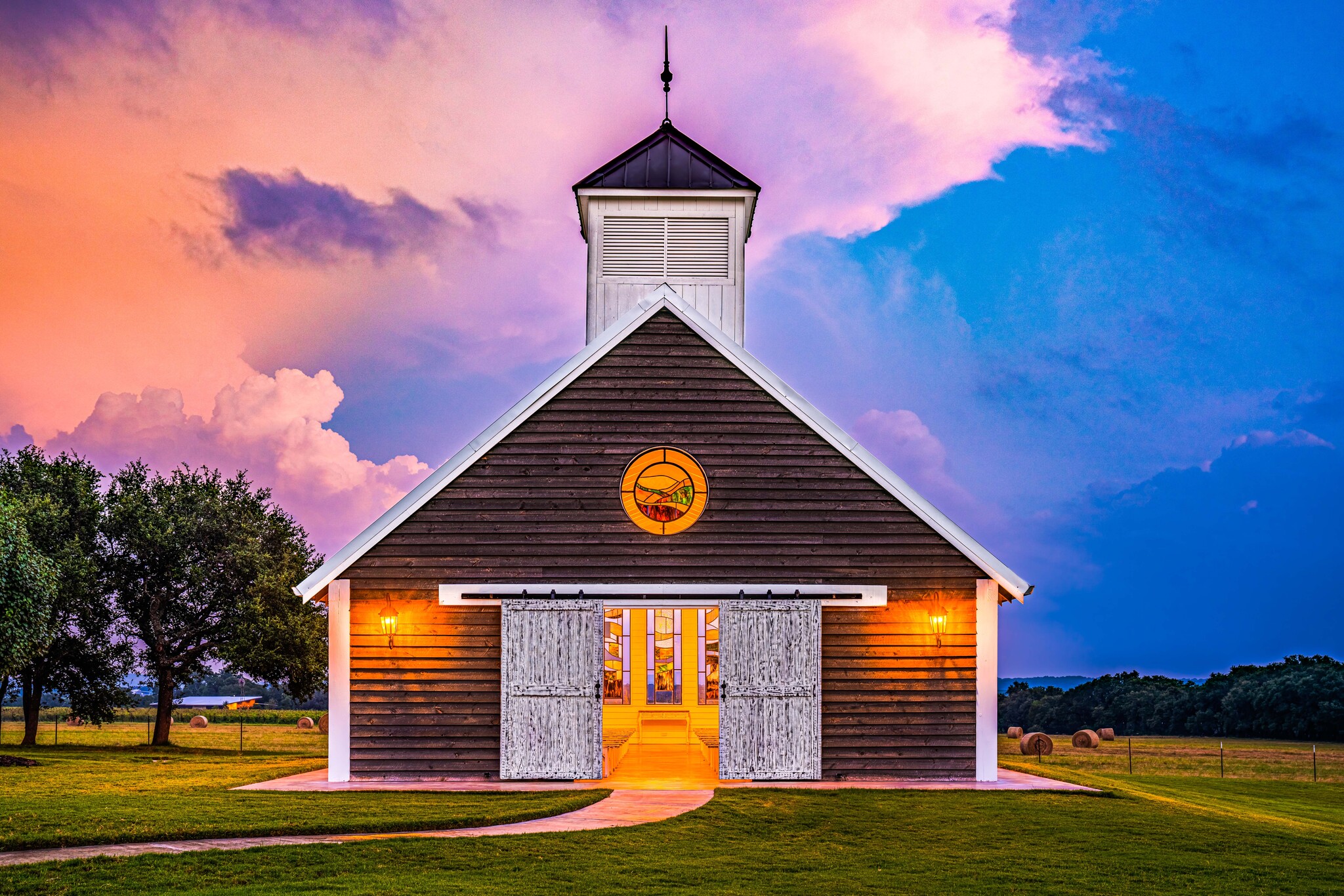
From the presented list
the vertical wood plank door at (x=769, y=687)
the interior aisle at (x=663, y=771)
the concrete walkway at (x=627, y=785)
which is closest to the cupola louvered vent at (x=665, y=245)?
the vertical wood plank door at (x=769, y=687)

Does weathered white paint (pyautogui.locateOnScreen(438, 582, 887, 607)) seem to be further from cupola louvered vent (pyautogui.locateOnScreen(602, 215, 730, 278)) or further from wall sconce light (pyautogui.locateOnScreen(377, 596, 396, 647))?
cupola louvered vent (pyautogui.locateOnScreen(602, 215, 730, 278))

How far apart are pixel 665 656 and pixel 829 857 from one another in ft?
41.6

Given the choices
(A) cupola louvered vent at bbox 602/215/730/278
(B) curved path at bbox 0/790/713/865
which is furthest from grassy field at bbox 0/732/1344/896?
(A) cupola louvered vent at bbox 602/215/730/278

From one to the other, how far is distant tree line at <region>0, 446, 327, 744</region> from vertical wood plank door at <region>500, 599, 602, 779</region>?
13.9 m

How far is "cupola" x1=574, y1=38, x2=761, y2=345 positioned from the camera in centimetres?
1819

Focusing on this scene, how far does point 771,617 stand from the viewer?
14750 millimetres

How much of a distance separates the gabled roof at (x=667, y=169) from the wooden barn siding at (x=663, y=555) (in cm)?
436

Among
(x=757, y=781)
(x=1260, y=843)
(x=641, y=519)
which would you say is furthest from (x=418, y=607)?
(x=1260, y=843)

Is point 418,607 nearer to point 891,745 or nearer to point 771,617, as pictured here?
point 771,617

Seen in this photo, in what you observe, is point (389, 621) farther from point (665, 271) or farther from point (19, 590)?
point (19, 590)

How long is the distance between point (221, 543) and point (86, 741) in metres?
7.65

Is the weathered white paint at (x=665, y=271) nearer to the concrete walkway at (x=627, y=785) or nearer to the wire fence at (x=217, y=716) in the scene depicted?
the concrete walkway at (x=627, y=785)

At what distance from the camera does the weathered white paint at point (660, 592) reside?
1460cm

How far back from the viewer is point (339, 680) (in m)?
14.5
